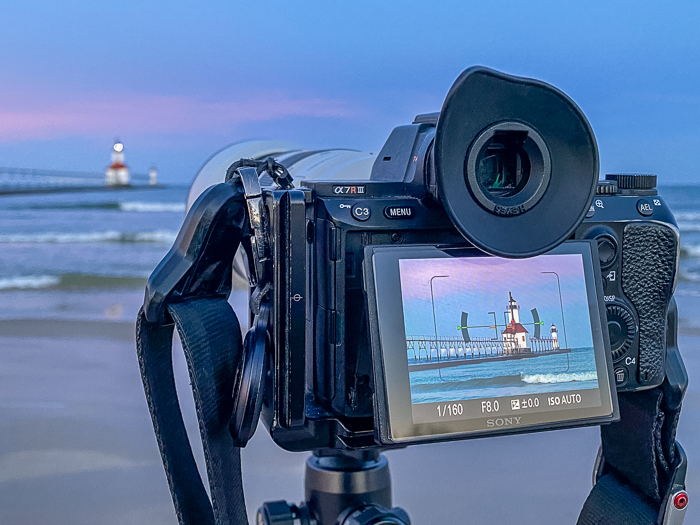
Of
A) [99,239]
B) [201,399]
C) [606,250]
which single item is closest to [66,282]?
[99,239]

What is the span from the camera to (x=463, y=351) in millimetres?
717

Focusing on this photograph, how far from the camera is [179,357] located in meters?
2.75

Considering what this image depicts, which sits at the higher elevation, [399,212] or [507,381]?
[399,212]

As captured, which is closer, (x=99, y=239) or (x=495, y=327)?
(x=495, y=327)

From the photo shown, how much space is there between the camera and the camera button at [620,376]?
0.85m

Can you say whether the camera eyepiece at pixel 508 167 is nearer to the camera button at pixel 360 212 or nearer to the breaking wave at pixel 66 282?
the camera button at pixel 360 212

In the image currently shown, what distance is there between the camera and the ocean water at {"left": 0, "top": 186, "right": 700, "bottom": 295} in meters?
5.33

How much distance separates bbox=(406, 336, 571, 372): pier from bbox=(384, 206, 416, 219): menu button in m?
0.12

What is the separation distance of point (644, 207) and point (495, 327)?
0.84ft

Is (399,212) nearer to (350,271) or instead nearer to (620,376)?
(350,271)

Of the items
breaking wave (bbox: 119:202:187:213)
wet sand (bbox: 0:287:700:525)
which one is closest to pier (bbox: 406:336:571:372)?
wet sand (bbox: 0:287:700:525)

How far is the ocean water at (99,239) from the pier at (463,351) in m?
4.27

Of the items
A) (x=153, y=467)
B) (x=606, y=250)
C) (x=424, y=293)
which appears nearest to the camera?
(x=424, y=293)

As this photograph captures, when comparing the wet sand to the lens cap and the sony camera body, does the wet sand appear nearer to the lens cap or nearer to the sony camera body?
the sony camera body
